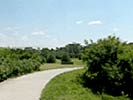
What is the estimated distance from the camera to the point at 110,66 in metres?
21.0

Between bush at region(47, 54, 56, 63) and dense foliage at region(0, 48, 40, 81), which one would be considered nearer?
dense foliage at region(0, 48, 40, 81)

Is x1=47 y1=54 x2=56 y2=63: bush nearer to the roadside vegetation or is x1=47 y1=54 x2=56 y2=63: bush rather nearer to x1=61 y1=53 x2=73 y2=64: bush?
x1=61 y1=53 x2=73 y2=64: bush

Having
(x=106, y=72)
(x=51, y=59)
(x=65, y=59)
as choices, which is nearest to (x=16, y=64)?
(x=106, y=72)

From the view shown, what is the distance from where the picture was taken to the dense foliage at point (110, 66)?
19797 millimetres

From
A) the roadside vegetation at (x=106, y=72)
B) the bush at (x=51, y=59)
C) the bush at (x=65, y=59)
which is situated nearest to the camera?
the roadside vegetation at (x=106, y=72)

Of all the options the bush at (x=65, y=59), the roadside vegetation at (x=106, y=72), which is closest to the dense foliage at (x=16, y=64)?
the roadside vegetation at (x=106, y=72)

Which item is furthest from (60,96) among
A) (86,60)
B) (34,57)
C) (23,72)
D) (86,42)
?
(34,57)

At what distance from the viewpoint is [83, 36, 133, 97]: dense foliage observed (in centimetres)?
1980

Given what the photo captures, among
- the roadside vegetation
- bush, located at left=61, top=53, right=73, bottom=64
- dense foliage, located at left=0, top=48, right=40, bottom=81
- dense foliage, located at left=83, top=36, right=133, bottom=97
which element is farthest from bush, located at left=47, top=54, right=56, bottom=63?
dense foliage, located at left=83, top=36, right=133, bottom=97

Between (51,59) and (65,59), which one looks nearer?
(51,59)

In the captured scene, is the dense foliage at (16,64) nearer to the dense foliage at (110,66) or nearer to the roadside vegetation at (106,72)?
the roadside vegetation at (106,72)

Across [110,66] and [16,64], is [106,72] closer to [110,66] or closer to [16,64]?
[110,66]

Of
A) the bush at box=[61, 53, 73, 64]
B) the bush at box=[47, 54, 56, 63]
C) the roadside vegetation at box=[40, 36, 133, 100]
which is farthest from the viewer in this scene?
the bush at box=[61, 53, 73, 64]

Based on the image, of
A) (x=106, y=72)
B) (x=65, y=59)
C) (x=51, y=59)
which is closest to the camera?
(x=106, y=72)
